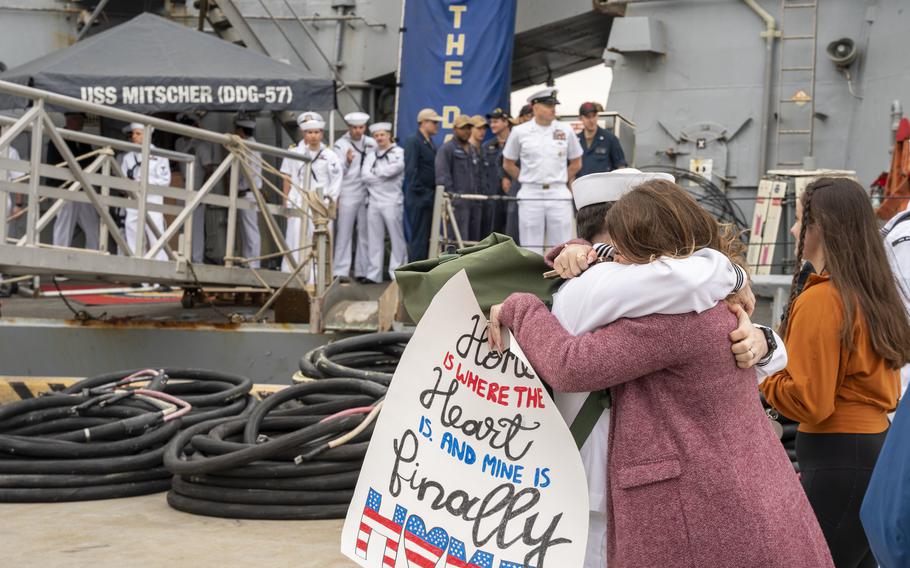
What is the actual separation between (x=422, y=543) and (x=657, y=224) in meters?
0.91

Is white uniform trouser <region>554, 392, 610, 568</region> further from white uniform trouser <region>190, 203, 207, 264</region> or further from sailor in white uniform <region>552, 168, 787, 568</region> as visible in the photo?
white uniform trouser <region>190, 203, 207, 264</region>

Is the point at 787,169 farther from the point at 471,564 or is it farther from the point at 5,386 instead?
the point at 471,564

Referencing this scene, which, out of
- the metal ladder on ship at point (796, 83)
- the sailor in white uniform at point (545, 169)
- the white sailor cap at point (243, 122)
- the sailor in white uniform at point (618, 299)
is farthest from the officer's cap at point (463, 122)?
A: the sailor in white uniform at point (618, 299)

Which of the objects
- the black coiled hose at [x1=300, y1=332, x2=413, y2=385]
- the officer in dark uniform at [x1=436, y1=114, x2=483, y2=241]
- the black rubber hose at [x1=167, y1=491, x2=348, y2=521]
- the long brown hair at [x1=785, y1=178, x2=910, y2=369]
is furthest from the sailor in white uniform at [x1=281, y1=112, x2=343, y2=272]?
the long brown hair at [x1=785, y1=178, x2=910, y2=369]

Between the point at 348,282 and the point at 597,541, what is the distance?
31.8 feet

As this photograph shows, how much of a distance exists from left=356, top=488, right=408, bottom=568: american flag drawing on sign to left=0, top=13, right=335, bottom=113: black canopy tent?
1059 cm

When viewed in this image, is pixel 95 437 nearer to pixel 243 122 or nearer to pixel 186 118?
pixel 243 122

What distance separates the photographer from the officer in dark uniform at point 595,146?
37.8ft

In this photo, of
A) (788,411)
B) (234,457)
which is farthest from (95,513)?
(788,411)

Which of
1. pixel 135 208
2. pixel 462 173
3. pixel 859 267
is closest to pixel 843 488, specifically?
pixel 859 267

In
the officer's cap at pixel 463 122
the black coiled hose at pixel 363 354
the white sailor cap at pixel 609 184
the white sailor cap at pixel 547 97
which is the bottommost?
the black coiled hose at pixel 363 354

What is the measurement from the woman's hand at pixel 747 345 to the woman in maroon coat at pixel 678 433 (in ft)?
0.05

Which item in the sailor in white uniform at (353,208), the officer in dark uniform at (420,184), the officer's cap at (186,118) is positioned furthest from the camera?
the officer's cap at (186,118)

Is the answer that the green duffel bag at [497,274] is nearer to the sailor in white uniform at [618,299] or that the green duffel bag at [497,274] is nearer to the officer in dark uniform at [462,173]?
the sailor in white uniform at [618,299]
